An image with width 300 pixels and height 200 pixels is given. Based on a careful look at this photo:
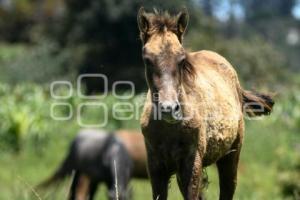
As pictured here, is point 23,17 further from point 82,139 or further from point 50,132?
point 82,139

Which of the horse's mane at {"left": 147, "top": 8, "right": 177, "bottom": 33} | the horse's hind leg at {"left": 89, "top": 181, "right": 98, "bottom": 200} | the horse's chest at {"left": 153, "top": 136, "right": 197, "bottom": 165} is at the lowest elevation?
the horse's hind leg at {"left": 89, "top": 181, "right": 98, "bottom": 200}

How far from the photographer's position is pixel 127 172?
13.3m

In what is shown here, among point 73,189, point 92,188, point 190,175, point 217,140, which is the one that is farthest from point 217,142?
point 92,188

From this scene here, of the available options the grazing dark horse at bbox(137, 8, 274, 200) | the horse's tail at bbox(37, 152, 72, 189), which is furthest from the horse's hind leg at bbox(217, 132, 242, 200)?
the horse's tail at bbox(37, 152, 72, 189)

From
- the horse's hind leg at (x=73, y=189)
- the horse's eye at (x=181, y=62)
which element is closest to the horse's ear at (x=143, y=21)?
the horse's eye at (x=181, y=62)

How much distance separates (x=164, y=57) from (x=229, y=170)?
1383 mm

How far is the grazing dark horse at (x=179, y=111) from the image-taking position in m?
4.87

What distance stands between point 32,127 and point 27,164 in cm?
145

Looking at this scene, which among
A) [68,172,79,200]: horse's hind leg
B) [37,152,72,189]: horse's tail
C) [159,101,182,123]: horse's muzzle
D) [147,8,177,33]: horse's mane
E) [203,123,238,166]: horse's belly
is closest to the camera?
[159,101,182,123]: horse's muzzle

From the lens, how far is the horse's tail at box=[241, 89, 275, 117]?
630 centimetres

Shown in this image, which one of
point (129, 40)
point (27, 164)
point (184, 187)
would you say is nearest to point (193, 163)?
point (184, 187)

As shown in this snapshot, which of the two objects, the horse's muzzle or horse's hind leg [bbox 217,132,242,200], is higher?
the horse's muzzle

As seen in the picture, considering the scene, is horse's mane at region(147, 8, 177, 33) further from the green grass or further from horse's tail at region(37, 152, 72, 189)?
the green grass

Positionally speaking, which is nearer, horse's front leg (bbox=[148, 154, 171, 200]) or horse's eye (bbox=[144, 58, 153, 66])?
horse's eye (bbox=[144, 58, 153, 66])
